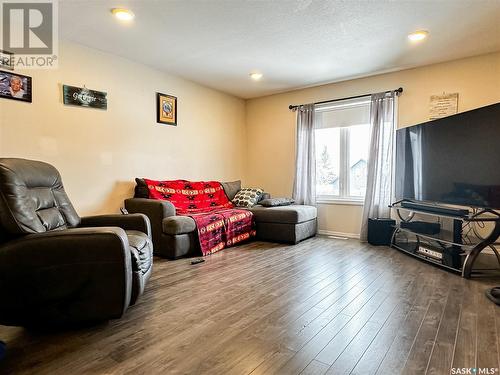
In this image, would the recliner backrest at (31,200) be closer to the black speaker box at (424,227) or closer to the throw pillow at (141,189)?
the throw pillow at (141,189)

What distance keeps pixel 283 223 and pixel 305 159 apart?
4.16 feet

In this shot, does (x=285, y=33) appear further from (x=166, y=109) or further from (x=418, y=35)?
(x=166, y=109)

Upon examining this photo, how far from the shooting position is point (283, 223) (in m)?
4.08

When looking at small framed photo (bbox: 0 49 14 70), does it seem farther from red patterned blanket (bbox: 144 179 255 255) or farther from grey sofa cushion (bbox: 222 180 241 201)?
grey sofa cushion (bbox: 222 180 241 201)

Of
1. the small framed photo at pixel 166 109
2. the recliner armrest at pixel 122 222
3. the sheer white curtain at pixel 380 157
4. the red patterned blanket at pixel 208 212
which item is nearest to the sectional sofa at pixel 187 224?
the red patterned blanket at pixel 208 212

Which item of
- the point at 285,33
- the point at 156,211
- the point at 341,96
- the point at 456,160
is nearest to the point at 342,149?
the point at 341,96

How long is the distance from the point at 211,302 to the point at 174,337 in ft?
1.64

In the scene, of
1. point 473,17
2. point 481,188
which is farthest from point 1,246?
point 473,17

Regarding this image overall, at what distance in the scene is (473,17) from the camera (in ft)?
8.79

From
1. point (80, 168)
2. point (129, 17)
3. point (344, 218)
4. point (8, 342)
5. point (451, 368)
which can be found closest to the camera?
point (451, 368)

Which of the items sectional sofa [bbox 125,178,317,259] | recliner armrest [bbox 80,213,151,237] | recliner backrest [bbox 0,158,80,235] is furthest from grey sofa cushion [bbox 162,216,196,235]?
recliner backrest [bbox 0,158,80,235]

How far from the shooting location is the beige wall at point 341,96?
11.7 feet

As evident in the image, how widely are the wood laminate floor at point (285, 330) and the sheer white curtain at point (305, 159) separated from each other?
6.82ft

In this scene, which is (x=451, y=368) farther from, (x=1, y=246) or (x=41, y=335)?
(x=1, y=246)
